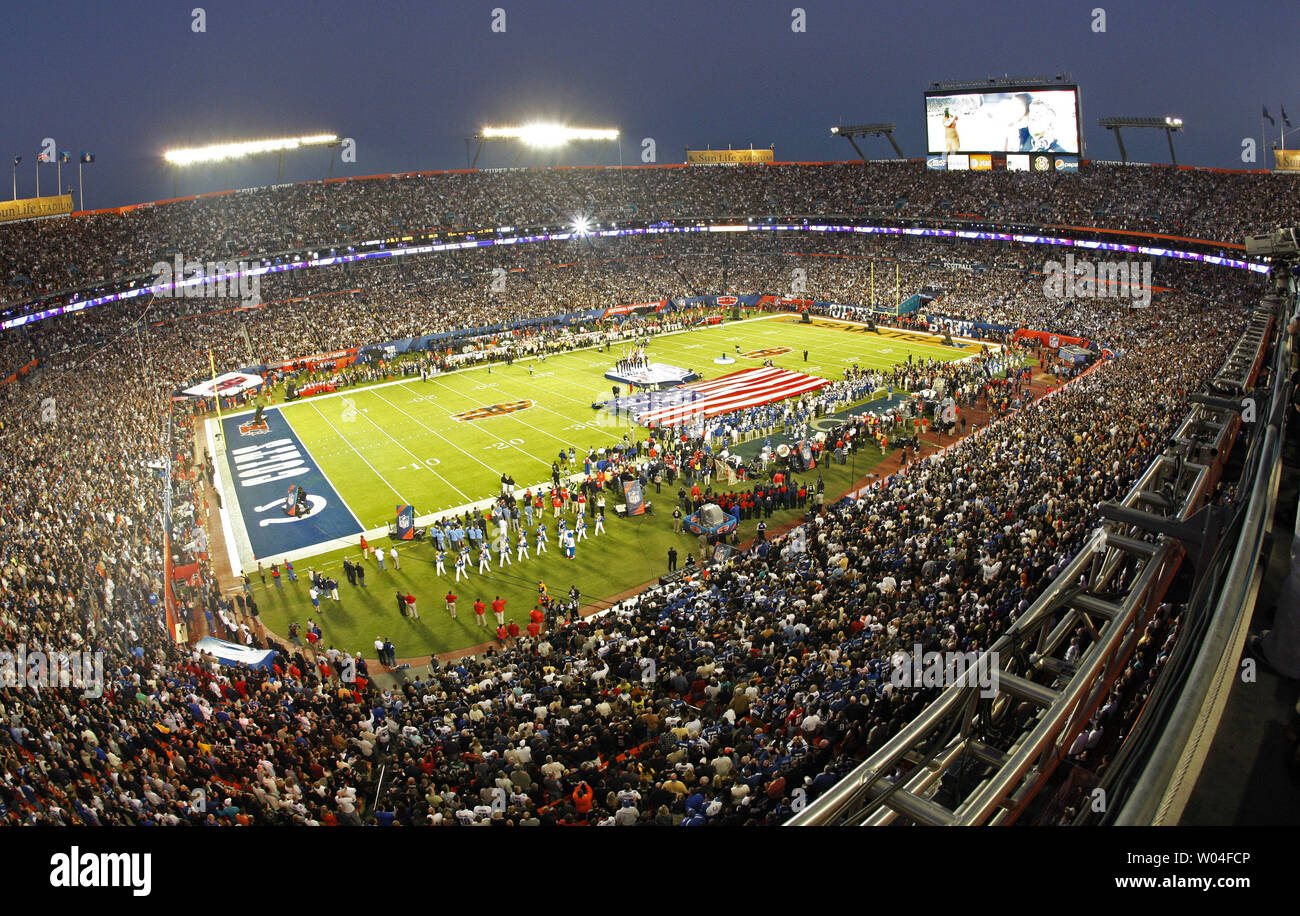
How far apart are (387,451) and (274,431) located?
688 centimetres

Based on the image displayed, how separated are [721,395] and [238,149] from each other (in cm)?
5008

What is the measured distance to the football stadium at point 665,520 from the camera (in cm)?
712

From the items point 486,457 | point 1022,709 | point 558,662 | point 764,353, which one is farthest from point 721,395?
point 1022,709

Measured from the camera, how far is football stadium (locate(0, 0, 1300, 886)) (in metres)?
7.12

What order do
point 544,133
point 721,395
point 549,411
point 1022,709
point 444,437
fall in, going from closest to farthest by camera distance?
point 1022,709, point 444,437, point 549,411, point 721,395, point 544,133

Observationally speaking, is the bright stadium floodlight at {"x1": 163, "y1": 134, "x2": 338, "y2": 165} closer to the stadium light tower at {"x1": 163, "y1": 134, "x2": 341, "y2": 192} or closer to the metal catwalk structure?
the stadium light tower at {"x1": 163, "y1": 134, "x2": 341, "y2": 192}

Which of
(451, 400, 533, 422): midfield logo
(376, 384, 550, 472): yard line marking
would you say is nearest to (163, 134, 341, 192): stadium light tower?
(376, 384, 550, 472): yard line marking

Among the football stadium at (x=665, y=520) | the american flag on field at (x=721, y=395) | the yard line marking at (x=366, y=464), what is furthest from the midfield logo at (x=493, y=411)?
the american flag on field at (x=721, y=395)

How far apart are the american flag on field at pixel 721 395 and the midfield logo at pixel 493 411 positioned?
5333 mm

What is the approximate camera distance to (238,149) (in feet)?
217

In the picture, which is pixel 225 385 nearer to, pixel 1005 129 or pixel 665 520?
pixel 665 520

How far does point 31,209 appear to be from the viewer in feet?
175

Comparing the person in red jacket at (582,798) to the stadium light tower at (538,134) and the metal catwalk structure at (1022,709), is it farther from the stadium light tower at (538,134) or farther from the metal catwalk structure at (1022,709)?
the stadium light tower at (538,134)
